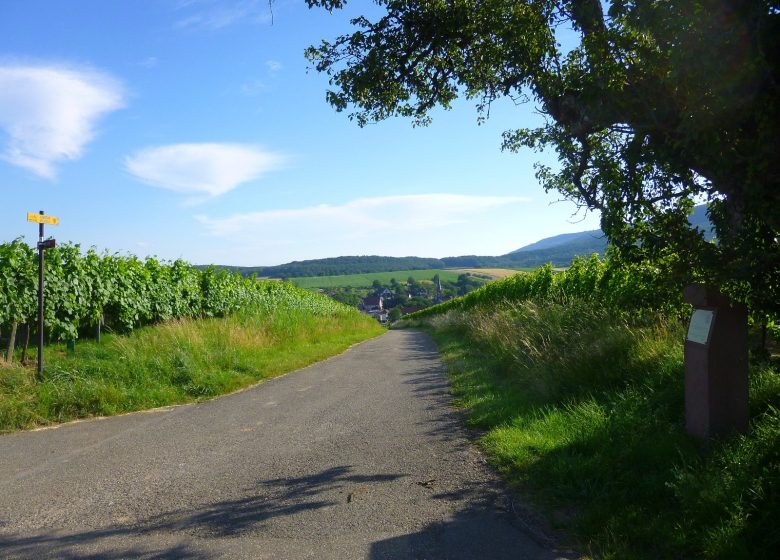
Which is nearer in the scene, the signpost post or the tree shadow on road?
the tree shadow on road

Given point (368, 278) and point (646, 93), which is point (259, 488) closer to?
point (646, 93)

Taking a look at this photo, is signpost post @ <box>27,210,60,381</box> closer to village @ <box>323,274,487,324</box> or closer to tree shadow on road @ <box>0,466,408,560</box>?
tree shadow on road @ <box>0,466,408,560</box>

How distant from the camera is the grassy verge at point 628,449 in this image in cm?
354

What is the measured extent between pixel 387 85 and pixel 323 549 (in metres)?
5.52

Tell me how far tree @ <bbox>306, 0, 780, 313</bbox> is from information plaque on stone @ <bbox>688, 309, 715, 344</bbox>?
33cm

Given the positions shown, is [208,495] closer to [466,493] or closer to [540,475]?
[466,493]

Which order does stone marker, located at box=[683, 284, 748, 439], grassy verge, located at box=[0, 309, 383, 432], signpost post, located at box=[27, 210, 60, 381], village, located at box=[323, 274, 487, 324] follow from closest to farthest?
stone marker, located at box=[683, 284, 748, 439] → grassy verge, located at box=[0, 309, 383, 432] → signpost post, located at box=[27, 210, 60, 381] → village, located at box=[323, 274, 487, 324]

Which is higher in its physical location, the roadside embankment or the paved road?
the roadside embankment

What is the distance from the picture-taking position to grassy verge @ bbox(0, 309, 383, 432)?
7.92 metres

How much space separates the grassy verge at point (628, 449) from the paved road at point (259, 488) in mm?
450

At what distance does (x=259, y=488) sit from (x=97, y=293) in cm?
1072

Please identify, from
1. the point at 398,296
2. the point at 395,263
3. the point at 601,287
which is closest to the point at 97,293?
the point at 601,287

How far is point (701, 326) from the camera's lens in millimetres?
4793

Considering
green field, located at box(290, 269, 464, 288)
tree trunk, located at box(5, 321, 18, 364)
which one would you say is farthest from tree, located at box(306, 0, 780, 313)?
green field, located at box(290, 269, 464, 288)
